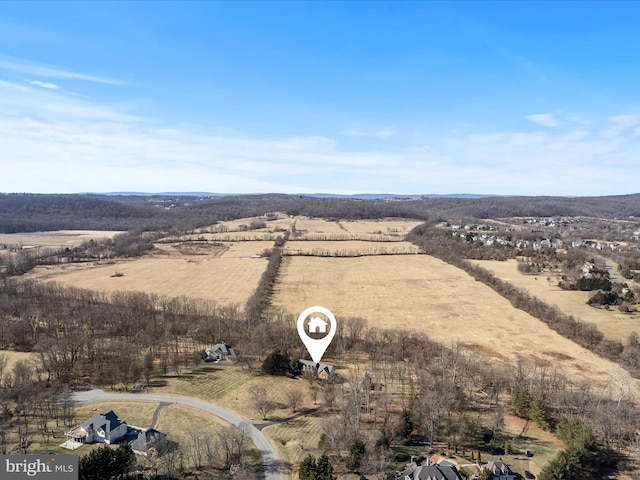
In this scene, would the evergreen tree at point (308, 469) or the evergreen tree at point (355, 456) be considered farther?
the evergreen tree at point (355, 456)

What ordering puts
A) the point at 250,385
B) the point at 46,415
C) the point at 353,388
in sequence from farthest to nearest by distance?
1. the point at 250,385
2. the point at 353,388
3. the point at 46,415

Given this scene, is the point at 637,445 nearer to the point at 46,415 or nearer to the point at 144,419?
the point at 144,419

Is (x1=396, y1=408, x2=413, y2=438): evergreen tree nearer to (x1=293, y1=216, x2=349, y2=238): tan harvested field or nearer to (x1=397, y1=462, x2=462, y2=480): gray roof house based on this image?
(x1=397, y1=462, x2=462, y2=480): gray roof house

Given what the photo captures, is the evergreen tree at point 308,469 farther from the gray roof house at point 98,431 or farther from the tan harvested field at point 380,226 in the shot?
the tan harvested field at point 380,226

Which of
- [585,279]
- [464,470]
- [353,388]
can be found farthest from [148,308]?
[585,279]

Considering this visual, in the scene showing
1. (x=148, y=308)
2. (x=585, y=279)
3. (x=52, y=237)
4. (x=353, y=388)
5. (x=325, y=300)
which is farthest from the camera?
(x=52, y=237)

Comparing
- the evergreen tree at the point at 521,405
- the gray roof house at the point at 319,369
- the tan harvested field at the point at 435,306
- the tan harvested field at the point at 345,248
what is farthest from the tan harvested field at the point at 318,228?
the evergreen tree at the point at 521,405

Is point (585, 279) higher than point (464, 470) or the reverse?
higher

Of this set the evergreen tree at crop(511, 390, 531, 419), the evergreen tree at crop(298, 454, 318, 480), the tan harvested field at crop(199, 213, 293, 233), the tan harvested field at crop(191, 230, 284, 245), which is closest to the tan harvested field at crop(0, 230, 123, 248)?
the tan harvested field at crop(191, 230, 284, 245)
